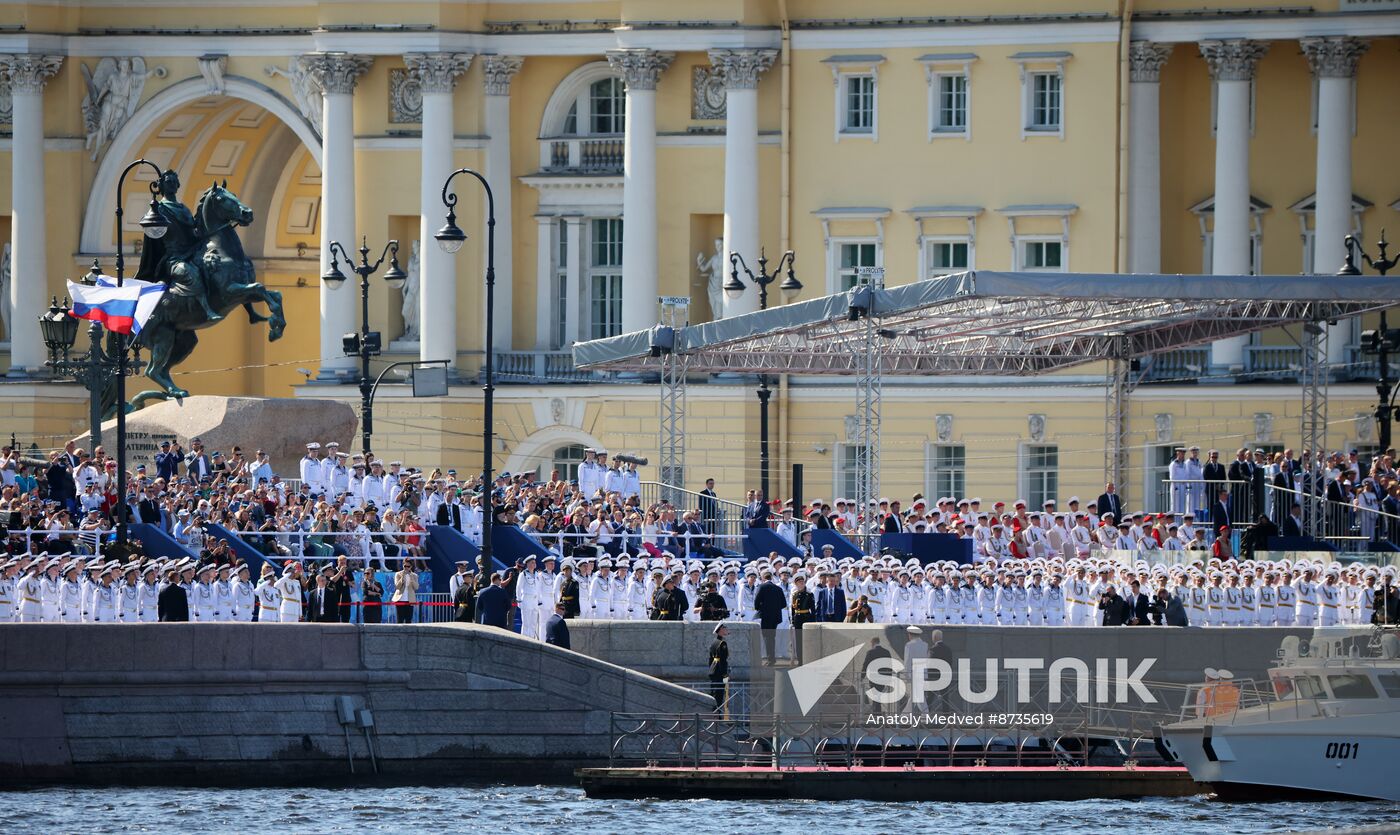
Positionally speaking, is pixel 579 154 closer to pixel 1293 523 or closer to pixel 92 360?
pixel 92 360

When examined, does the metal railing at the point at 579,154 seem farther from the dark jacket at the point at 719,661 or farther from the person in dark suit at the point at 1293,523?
the dark jacket at the point at 719,661

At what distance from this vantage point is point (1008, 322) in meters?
49.1

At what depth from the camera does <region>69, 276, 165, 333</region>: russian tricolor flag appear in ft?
159

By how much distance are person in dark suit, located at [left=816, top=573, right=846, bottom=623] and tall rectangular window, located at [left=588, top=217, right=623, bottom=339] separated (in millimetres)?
28874

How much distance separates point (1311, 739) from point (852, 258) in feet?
104

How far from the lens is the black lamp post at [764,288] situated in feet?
197

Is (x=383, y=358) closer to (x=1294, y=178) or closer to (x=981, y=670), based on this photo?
(x=1294, y=178)

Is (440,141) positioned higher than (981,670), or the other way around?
(440,141)

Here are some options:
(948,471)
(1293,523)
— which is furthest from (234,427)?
(948,471)

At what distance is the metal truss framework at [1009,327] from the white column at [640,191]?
13.7m

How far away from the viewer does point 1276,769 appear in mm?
39188

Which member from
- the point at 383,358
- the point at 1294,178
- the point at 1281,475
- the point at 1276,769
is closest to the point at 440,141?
the point at 383,358

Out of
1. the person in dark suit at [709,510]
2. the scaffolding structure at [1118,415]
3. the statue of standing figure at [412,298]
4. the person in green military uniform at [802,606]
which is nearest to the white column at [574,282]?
the statue of standing figure at [412,298]

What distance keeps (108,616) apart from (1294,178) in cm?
3551
